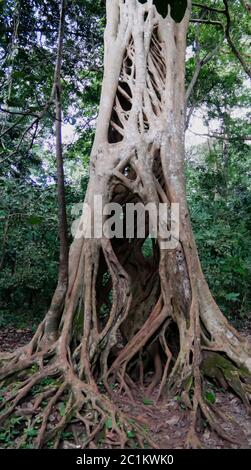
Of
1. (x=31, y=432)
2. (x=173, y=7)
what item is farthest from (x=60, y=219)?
(x=173, y=7)

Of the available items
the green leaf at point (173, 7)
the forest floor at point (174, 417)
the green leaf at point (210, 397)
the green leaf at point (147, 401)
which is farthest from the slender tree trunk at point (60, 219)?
the green leaf at point (173, 7)

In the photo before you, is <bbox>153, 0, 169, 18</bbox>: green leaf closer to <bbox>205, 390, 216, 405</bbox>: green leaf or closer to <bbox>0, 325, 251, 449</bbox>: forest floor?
<bbox>0, 325, 251, 449</bbox>: forest floor

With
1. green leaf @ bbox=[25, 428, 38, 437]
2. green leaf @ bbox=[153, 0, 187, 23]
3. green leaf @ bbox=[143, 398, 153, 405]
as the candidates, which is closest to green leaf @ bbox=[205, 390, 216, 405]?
green leaf @ bbox=[143, 398, 153, 405]

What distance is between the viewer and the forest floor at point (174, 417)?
2648mm

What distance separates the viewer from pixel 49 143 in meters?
8.46

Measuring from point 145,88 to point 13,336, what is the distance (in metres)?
3.29

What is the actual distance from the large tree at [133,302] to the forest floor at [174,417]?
8 centimetres

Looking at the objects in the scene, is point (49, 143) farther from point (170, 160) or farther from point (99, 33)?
point (170, 160)

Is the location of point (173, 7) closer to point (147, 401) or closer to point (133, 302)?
point (147, 401)

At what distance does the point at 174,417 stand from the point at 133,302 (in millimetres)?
1264

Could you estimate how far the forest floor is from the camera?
8.69ft

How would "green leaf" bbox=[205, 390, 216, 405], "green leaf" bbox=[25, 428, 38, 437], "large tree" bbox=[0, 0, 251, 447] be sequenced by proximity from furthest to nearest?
"green leaf" bbox=[205, 390, 216, 405], "large tree" bbox=[0, 0, 251, 447], "green leaf" bbox=[25, 428, 38, 437]

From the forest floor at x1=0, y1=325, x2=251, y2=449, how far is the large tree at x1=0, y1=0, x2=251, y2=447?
8 cm

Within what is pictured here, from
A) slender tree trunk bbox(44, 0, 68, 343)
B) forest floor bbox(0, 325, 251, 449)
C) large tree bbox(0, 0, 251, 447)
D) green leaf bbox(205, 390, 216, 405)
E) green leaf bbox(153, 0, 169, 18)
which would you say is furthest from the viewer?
slender tree trunk bbox(44, 0, 68, 343)
